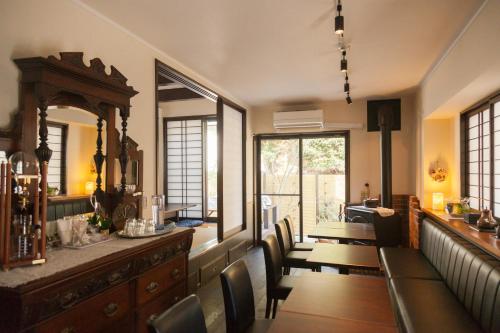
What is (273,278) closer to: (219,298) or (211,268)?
(219,298)

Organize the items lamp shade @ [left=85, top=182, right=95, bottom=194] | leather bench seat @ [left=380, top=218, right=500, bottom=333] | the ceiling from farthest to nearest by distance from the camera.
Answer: the ceiling, lamp shade @ [left=85, top=182, right=95, bottom=194], leather bench seat @ [left=380, top=218, right=500, bottom=333]

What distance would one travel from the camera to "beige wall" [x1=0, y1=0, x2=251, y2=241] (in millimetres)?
1821

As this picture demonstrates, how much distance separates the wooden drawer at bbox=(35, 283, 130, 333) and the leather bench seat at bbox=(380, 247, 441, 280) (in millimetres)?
2327

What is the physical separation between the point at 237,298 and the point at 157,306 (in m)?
0.68

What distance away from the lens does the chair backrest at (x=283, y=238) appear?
11.4 ft

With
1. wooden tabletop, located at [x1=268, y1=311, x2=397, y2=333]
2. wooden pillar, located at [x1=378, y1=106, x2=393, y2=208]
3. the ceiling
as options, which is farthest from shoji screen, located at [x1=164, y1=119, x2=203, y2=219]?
wooden tabletop, located at [x1=268, y1=311, x2=397, y2=333]

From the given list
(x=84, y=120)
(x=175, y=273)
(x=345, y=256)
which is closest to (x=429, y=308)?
(x=345, y=256)

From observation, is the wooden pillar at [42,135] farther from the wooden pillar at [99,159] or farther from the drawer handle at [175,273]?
the drawer handle at [175,273]

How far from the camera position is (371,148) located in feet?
18.2

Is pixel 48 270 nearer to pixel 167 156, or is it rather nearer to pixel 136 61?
pixel 136 61

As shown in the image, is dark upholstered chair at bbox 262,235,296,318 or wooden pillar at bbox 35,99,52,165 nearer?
wooden pillar at bbox 35,99,52,165

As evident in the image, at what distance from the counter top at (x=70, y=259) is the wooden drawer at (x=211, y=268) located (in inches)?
74.3

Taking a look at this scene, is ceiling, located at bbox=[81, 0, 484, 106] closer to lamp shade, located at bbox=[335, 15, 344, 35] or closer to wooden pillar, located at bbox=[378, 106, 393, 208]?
lamp shade, located at bbox=[335, 15, 344, 35]

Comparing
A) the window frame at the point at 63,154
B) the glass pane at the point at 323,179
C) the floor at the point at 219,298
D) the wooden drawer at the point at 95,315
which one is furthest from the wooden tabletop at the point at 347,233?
the window frame at the point at 63,154
